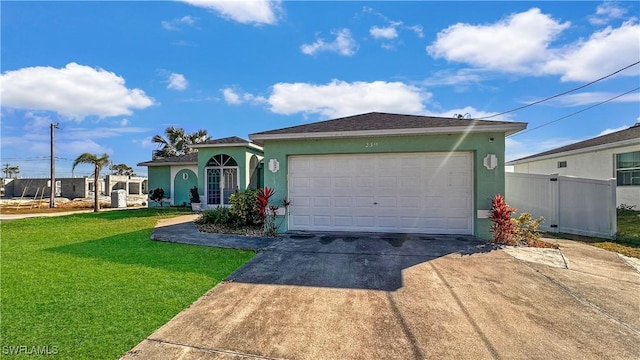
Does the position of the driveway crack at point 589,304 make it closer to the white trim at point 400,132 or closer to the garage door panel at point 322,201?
the white trim at point 400,132

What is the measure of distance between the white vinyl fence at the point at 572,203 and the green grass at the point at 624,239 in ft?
1.28

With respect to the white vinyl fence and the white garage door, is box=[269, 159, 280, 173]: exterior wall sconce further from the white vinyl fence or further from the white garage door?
the white vinyl fence

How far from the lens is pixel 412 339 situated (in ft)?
11.3

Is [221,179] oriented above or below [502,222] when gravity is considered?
above

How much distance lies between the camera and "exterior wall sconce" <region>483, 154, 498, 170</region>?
26.7 feet

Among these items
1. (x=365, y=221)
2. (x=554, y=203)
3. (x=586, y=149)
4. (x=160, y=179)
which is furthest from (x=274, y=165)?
(x=586, y=149)

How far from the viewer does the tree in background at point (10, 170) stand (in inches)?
1793

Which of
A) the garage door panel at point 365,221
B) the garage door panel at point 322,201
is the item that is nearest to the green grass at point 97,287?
the garage door panel at point 322,201

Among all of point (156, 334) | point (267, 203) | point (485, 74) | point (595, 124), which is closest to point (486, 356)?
point (156, 334)

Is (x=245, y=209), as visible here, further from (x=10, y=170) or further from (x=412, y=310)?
(x=10, y=170)

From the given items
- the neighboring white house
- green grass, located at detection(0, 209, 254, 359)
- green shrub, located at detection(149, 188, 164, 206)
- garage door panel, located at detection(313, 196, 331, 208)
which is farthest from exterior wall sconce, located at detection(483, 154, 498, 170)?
green shrub, located at detection(149, 188, 164, 206)

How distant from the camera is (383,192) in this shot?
29.4 ft

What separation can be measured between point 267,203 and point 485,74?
41.6 feet

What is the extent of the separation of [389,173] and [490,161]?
2816mm
